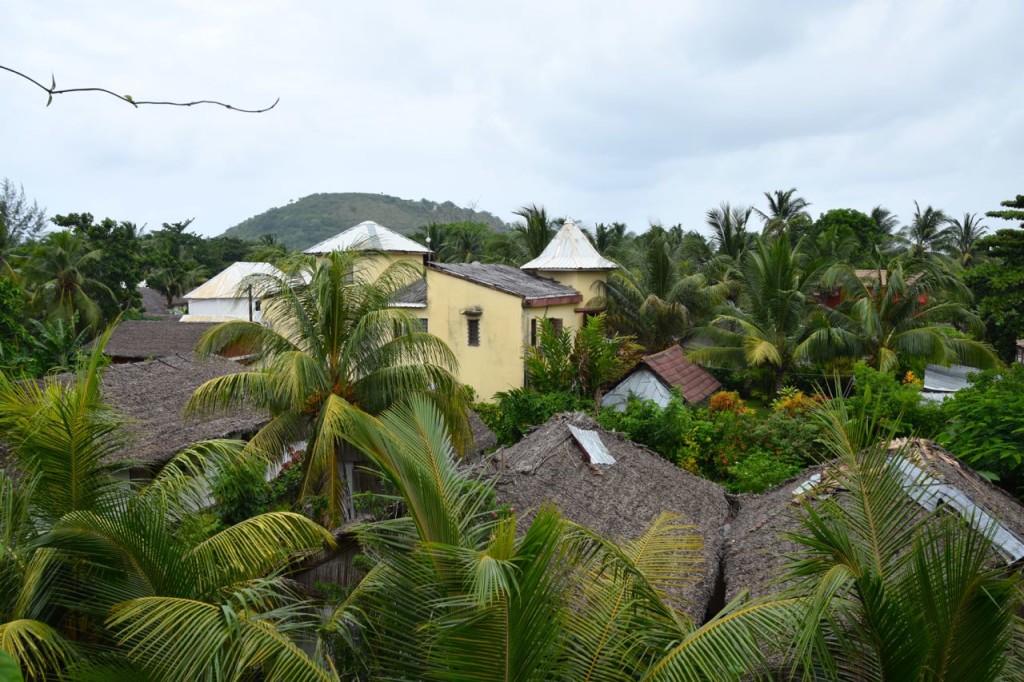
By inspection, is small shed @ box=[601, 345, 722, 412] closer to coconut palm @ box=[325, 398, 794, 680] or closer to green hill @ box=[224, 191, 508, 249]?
coconut palm @ box=[325, 398, 794, 680]

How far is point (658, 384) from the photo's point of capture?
2152cm

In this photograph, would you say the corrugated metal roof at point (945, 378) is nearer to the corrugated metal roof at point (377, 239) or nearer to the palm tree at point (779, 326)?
the palm tree at point (779, 326)

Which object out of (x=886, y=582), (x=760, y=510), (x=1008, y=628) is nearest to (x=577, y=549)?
(x=886, y=582)

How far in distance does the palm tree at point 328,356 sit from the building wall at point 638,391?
1003cm

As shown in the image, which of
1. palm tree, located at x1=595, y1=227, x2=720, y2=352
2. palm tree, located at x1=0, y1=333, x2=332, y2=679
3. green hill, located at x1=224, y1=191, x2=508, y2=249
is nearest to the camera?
palm tree, located at x1=0, y1=333, x2=332, y2=679

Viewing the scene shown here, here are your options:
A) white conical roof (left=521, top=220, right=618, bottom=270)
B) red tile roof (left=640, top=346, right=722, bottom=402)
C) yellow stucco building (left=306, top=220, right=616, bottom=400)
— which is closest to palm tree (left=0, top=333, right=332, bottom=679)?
red tile roof (left=640, top=346, right=722, bottom=402)

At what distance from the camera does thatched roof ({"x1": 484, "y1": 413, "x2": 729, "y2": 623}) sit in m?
10.7

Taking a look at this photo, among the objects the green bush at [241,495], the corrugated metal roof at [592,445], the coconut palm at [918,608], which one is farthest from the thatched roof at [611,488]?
the coconut palm at [918,608]

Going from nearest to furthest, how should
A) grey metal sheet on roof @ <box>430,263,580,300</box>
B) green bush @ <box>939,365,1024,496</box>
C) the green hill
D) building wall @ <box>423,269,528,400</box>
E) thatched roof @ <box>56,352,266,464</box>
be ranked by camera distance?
green bush @ <box>939,365,1024,496</box>
thatched roof @ <box>56,352,266,464</box>
building wall @ <box>423,269,528,400</box>
grey metal sheet on roof @ <box>430,263,580,300</box>
the green hill

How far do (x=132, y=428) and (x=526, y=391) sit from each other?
10.5 meters

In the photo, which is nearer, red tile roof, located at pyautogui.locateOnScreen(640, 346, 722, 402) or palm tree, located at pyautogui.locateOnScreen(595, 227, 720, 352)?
red tile roof, located at pyautogui.locateOnScreen(640, 346, 722, 402)

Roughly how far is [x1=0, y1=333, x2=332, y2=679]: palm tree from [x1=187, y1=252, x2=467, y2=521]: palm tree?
4869 mm

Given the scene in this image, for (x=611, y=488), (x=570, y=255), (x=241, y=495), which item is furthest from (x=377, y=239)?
(x=611, y=488)

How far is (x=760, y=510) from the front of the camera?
12.6 meters
